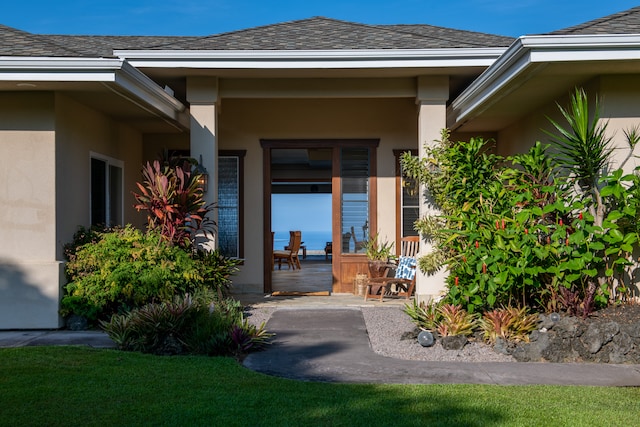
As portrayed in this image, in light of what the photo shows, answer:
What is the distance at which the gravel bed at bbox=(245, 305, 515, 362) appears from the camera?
6695mm

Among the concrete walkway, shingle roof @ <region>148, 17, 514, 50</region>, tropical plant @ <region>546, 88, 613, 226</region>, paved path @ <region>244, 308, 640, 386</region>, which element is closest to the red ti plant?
the concrete walkway

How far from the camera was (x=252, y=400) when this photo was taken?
194 inches

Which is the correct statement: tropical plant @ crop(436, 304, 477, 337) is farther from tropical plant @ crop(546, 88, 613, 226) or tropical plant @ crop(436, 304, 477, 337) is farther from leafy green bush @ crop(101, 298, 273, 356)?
leafy green bush @ crop(101, 298, 273, 356)

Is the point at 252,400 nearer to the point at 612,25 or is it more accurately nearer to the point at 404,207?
the point at 612,25

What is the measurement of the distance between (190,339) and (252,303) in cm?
367

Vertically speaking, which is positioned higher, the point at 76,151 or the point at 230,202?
the point at 76,151

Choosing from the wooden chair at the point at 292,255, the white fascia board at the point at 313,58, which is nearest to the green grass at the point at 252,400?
the white fascia board at the point at 313,58

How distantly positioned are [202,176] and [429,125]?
10.7 ft

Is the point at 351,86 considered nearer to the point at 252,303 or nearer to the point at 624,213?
the point at 252,303

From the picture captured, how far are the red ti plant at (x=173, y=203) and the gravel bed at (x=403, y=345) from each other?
143 centimetres

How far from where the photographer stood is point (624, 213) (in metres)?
6.72

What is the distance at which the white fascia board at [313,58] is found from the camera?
Result: 9133 mm

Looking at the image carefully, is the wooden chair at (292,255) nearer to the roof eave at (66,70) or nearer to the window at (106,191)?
the window at (106,191)

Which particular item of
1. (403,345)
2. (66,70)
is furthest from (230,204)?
(403,345)
